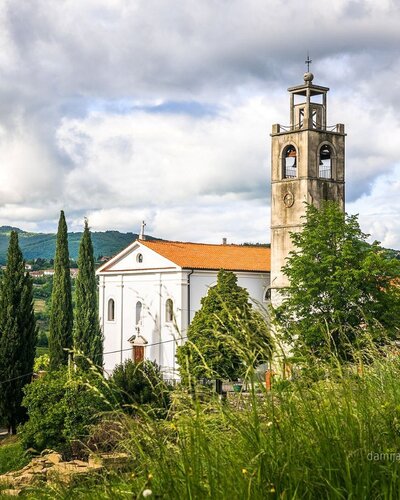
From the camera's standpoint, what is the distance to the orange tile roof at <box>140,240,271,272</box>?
137ft

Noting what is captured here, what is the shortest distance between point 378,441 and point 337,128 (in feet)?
123

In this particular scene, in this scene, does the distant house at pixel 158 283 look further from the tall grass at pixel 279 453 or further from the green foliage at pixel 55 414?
the tall grass at pixel 279 453

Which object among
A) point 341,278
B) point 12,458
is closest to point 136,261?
point 341,278

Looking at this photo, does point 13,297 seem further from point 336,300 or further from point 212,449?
point 212,449

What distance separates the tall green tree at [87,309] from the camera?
39.7 metres

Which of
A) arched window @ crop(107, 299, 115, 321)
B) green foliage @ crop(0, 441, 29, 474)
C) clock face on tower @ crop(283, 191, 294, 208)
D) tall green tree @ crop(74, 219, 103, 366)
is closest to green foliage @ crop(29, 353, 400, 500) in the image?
green foliage @ crop(0, 441, 29, 474)

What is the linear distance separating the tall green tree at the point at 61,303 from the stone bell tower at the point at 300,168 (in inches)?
414

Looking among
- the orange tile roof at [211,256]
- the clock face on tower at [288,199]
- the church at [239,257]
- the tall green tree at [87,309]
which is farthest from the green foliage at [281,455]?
the orange tile roof at [211,256]

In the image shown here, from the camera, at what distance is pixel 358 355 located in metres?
6.09

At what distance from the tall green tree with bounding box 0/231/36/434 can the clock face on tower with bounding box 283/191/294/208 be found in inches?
527

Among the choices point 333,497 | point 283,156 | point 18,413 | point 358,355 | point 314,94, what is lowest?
point 18,413

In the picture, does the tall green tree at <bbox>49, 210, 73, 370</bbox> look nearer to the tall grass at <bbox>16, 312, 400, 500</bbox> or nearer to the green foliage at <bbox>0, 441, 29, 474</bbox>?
the green foliage at <bbox>0, 441, 29, 474</bbox>

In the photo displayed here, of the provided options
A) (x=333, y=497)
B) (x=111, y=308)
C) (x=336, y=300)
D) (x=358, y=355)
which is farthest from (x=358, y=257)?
(x=333, y=497)

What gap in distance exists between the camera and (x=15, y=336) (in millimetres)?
34000
